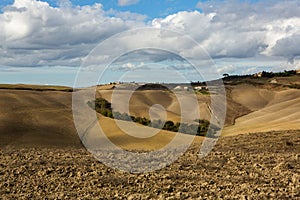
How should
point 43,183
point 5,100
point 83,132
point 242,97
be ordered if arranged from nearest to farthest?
point 43,183 < point 83,132 < point 5,100 < point 242,97

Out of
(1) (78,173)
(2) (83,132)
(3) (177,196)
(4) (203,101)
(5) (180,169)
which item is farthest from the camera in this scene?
(4) (203,101)

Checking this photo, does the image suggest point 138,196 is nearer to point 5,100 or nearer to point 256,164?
point 256,164

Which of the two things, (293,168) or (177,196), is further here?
(293,168)

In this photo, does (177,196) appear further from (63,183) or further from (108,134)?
(108,134)

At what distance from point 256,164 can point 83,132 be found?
23357 millimetres

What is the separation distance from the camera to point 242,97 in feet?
335

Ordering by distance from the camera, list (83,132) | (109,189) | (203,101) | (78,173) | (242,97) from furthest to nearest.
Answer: (242,97), (203,101), (83,132), (78,173), (109,189)

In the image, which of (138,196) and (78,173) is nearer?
(138,196)

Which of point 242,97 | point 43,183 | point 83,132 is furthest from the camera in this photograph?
point 242,97

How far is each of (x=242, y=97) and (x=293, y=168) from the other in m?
90.4

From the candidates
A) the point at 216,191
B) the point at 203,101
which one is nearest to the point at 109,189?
the point at 216,191

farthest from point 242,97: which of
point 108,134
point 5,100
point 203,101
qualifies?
point 108,134

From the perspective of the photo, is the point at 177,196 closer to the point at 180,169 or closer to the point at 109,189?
the point at 109,189

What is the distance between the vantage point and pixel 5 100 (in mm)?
53219
